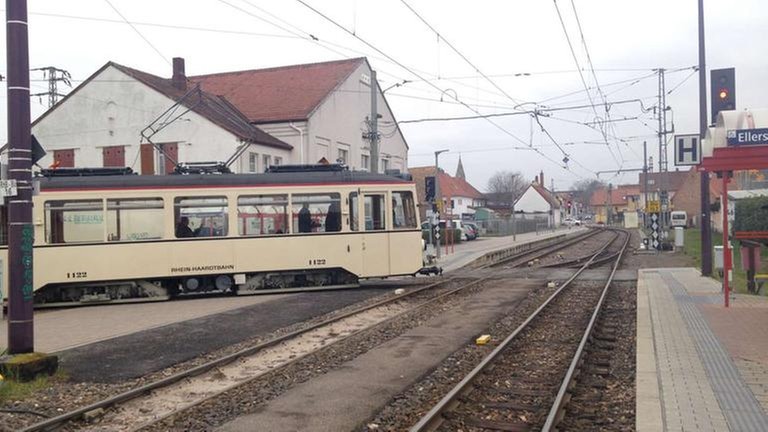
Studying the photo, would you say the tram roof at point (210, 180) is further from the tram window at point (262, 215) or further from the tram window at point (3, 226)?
the tram window at point (3, 226)

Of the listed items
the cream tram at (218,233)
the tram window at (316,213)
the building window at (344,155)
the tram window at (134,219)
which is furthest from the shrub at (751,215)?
the tram window at (134,219)

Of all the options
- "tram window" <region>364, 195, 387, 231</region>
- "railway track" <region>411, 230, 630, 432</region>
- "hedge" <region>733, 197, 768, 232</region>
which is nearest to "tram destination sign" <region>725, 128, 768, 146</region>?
"railway track" <region>411, 230, 630, 432</region>

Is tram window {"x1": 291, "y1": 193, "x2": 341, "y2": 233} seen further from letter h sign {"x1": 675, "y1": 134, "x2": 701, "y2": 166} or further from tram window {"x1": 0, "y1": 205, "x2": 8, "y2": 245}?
letter h sign {"x1": 675, "y1": 134, "x2": 701, "y2": 166}

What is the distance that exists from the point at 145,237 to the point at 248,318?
468 centimetres

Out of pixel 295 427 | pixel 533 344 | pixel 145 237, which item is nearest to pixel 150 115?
pixel 145 237

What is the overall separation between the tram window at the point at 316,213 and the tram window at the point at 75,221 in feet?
14.8

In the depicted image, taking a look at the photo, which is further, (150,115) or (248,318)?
(150,115)

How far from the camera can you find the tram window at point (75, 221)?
1571 centimetres

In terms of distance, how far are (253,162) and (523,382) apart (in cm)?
2378

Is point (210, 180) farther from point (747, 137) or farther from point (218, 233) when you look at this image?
point (747, 137)

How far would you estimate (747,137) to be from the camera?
11.5 metres

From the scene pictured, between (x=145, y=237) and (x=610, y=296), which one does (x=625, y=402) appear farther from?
(x=145, y=237)

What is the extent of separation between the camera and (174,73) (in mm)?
33875

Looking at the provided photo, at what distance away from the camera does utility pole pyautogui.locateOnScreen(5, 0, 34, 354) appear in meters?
8.22
